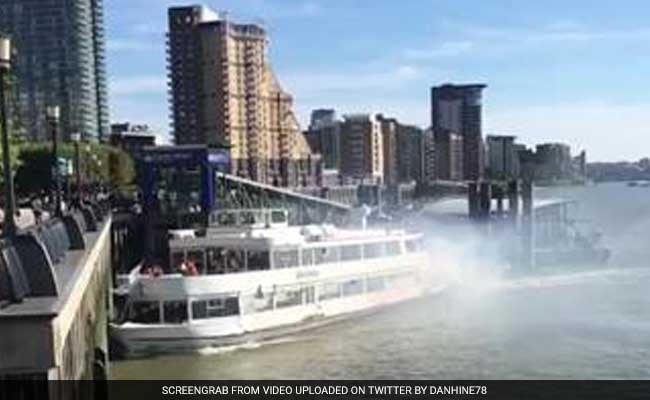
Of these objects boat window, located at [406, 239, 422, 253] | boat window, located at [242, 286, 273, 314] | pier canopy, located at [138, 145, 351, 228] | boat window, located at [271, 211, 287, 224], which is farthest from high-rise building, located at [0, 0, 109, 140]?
boat window, located at [242, 286, 273, 314]

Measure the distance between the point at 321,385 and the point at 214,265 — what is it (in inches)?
670

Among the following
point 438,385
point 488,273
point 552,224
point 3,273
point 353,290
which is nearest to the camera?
point 3,273

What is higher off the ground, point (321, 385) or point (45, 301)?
point (45, 301)

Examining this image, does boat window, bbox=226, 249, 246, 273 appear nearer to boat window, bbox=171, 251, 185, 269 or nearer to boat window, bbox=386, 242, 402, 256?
boat window, bbox=171, 251, 185, 269

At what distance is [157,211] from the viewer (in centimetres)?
8788

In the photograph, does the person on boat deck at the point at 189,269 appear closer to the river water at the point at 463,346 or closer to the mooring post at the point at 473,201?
the river water at the point at 463,346

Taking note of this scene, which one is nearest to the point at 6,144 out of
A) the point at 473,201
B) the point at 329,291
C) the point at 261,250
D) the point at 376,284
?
the point at 261,250

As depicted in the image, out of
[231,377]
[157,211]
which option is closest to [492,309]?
[231,377]

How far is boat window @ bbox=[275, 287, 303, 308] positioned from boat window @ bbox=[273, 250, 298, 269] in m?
1.20

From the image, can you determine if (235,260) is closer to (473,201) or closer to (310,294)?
(310,294)

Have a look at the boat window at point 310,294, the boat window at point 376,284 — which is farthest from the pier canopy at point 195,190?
the boat window at point 310,294

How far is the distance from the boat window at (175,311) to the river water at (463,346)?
75.0 inches

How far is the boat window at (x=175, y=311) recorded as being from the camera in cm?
5194

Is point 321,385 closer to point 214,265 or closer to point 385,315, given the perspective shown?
point 214,265
